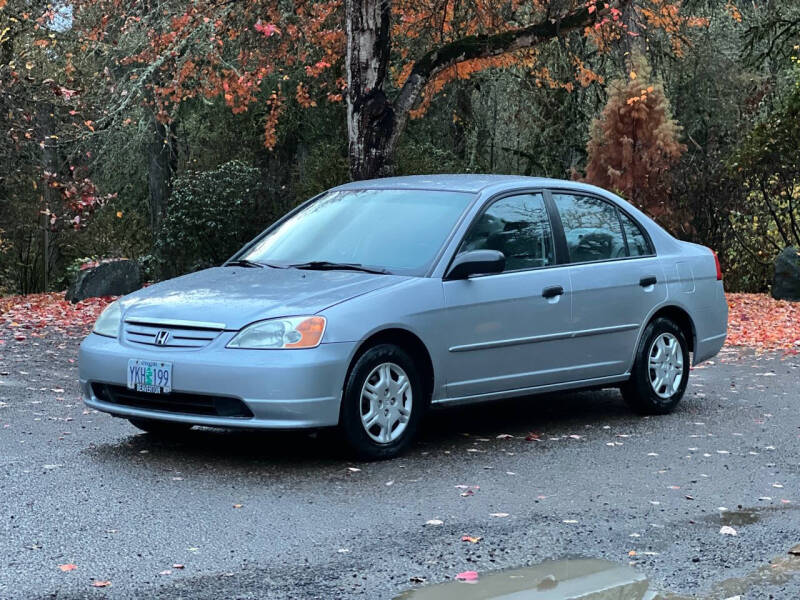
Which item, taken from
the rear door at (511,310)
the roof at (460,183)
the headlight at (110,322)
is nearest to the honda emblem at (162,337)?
the headlight at (110,322)

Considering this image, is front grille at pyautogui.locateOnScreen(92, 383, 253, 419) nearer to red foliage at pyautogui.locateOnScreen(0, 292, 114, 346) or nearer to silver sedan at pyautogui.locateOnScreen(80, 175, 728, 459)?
silver sedan at pyautogui.locateOnScreen(80, 175, 728, 459)

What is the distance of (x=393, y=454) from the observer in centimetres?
783

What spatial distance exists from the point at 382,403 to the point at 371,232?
132cm

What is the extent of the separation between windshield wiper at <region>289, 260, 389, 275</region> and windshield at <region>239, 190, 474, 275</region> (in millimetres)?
26

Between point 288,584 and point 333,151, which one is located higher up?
point 333,151

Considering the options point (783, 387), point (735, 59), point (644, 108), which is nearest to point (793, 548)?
point (783, 387)

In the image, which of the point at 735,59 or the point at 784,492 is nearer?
the point at 784,492

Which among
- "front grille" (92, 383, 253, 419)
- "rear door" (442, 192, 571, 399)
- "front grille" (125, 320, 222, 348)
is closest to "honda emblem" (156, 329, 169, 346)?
"front grille" (125, 320, 222, 348)

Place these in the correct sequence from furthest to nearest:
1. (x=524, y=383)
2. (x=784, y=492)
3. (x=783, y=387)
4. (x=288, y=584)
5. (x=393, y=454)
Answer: (x=783, y=387) → (x=524, y=383) → (x=393, y=454) → (x=784, y=492) → (x=288, y=584)

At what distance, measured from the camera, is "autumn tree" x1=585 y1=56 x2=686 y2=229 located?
2400cm

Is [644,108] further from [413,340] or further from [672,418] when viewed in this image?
[413,340]

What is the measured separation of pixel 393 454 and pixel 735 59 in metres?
26.3

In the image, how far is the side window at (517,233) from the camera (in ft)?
28.0

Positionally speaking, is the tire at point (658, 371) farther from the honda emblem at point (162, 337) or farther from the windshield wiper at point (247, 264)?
the honda emblem at point (162, 337)
